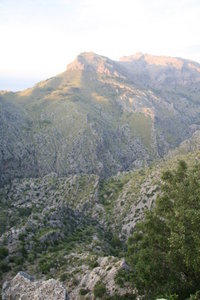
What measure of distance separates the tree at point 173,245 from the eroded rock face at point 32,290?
→ 12.0 m

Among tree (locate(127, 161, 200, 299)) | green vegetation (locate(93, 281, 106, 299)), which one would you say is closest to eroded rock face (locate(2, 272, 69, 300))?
green vegetation (locate(93, 281, 106, 299))

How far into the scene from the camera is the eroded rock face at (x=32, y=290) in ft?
148

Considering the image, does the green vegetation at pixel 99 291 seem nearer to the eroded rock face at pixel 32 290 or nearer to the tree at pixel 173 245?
the eroded rock face at pixel 32 290

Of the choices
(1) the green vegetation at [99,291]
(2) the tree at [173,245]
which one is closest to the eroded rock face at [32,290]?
(1) the green vegetation at [99,291]

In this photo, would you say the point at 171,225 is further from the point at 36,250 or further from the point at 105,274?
the point at 36,250

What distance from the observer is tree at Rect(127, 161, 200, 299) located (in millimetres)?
35497

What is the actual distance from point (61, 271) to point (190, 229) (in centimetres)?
3925

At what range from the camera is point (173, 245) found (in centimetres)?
3609

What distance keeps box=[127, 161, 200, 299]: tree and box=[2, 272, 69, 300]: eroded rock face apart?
11954 millimetres

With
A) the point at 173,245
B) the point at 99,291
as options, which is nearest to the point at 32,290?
the point at 99,291

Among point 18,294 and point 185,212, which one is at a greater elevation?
point 185,212

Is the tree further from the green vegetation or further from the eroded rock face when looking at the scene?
the eroded rock face


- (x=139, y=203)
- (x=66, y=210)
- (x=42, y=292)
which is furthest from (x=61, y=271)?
(x=139, y=203)

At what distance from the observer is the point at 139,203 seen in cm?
12862
